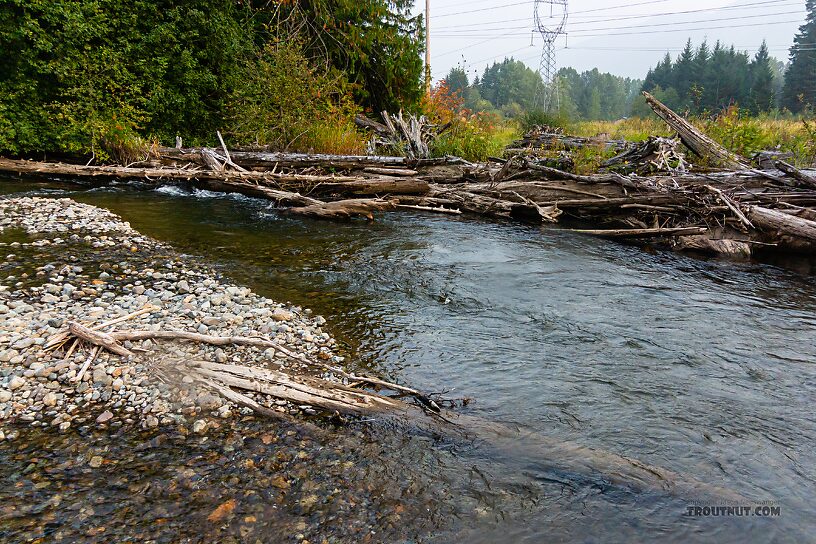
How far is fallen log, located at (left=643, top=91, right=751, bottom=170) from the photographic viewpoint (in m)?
11.3

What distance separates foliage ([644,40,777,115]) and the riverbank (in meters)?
63.9

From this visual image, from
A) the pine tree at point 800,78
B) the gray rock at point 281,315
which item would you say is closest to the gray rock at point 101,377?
the gray rock at point 281,315

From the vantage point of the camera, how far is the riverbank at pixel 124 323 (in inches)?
157

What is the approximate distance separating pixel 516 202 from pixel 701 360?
7.04m

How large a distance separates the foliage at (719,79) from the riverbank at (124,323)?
63921 millimetres

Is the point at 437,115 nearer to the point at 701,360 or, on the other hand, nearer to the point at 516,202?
the point at 516,202

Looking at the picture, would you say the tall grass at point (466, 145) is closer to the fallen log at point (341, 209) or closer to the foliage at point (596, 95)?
the fallen log at point (341, 209)

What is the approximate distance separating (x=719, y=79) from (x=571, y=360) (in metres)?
75.9

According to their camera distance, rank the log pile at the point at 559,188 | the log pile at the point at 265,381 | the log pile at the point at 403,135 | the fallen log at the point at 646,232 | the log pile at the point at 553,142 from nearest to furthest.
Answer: the log pile at the point at 265,381 → the log pile at the point at 559,188 → the fallen log at the point at 646,232 → the log pile at the point at 403,135 → the log pile at the point at 553,142

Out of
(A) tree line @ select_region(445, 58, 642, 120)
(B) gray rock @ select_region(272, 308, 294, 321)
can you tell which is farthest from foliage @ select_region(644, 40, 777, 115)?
(B) gray rock @ select_region(272, 308, 294, 321)

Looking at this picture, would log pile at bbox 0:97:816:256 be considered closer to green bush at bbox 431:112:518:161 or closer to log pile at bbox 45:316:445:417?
green bush at bbox 431:112:518:161

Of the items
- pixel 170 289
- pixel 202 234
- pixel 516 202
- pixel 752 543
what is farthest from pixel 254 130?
pixel 752 543

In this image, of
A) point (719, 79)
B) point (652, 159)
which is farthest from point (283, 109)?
point (719, 79)

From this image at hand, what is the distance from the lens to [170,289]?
254 inches
